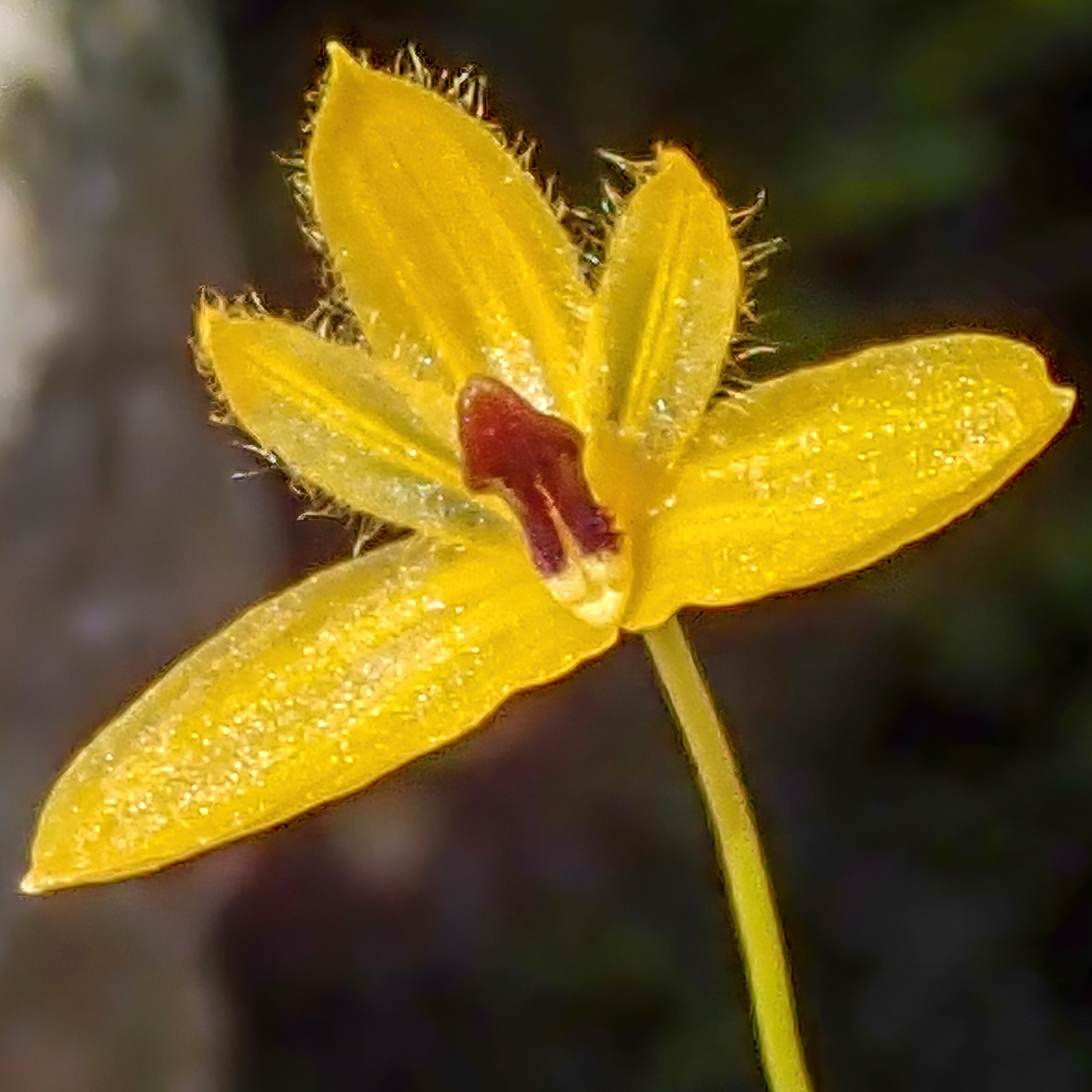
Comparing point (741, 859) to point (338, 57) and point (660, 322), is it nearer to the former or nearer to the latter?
point (660, 322)

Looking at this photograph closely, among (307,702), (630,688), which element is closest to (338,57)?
(307,702)

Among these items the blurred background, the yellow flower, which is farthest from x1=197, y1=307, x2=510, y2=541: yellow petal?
the blurred background

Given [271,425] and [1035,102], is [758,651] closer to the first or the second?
[1035,102]

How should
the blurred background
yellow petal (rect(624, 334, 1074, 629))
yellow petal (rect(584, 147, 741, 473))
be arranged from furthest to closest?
the blurred background
yellow petal (rect(584, 147, 741, 473))
yellow petal (rect(624, 334, 1074, 629))

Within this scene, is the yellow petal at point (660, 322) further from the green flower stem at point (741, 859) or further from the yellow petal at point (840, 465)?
the green flower stem at point (741, 859)

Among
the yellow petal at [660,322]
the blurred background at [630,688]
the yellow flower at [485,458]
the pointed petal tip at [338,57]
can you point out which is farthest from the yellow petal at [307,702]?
the blurred background at [630,688]

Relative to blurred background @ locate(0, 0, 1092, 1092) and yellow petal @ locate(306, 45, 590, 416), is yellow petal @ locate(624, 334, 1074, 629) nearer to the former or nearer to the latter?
yellow petal @ locate(306, 45, 590, 416)
